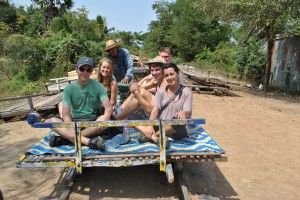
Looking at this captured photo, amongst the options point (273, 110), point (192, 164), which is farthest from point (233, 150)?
point (273, 110)

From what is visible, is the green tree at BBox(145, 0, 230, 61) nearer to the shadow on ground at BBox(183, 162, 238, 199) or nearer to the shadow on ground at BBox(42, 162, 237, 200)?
the shadow on ground at BBox(183, 162, 238, 199)

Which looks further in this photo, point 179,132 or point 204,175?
point 204,175

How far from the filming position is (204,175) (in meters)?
6.91

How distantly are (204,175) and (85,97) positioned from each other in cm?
225

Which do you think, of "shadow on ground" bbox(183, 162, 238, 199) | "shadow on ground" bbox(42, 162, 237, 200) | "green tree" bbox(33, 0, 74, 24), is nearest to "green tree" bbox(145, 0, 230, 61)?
"green tree" bbox(33, 0, 74, 24)

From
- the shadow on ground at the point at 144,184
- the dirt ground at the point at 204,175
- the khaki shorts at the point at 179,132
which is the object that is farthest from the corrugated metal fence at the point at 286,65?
the khaki shorts at the point at 179,132

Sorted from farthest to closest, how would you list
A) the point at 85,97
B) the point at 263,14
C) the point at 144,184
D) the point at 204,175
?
the point at 263,14 < the point at 204,175 < the point at 144,184 < the point at 85,97

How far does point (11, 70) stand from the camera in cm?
2339

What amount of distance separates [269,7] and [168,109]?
1254 cm

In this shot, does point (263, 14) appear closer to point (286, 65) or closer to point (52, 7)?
point (286, 65)

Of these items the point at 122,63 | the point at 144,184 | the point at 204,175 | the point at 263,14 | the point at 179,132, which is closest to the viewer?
the point at 179,132

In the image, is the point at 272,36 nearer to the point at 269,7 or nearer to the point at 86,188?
the point at 269,7

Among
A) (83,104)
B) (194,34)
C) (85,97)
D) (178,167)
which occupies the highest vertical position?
(85,97)

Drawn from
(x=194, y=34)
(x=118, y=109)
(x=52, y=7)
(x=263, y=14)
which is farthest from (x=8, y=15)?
(x=118, y=109)
